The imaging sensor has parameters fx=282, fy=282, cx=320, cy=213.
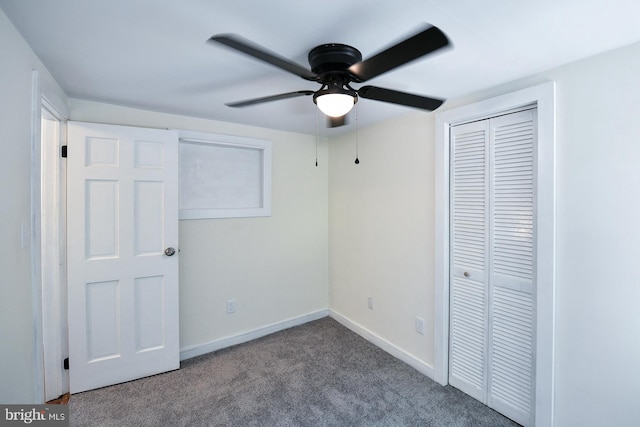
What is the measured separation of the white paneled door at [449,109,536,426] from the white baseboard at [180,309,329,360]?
1.59m

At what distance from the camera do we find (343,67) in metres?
1.29

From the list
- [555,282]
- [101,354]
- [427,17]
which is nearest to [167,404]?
[101,354]

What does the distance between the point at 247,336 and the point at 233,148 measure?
75.5 inches

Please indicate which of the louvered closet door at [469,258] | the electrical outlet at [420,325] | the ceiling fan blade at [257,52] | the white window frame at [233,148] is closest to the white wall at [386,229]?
the electrical outlet at [420,325]

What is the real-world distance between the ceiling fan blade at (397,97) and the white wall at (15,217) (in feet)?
5.04

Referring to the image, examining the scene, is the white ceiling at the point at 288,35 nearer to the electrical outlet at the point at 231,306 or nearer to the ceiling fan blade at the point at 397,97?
the ceiling fan blade at the point at 397,97

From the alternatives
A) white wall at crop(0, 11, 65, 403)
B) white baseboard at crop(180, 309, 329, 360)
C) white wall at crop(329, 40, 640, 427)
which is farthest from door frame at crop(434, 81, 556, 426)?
white wall at crop(0, 11, 65, 403)

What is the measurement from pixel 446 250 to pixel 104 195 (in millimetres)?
2632

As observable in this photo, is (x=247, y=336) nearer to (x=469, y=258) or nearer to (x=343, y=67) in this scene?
(x=469, y=258)

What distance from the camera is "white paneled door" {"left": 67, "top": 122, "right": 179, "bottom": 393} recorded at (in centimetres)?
207

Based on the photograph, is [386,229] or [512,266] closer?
[512,266]

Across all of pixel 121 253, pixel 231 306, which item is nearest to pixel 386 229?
pixel 231 306

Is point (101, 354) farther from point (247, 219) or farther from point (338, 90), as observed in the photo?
point (338, 90)

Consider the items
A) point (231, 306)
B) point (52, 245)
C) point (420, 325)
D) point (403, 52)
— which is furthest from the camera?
point (231, 306)
